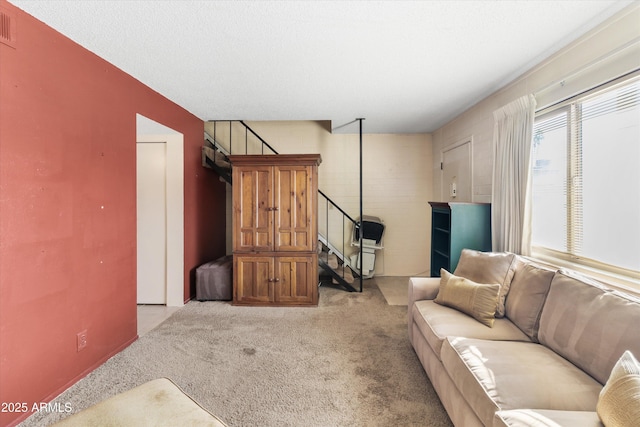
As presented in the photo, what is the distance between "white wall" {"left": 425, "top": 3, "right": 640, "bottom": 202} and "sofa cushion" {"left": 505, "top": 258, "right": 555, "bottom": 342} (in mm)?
1330

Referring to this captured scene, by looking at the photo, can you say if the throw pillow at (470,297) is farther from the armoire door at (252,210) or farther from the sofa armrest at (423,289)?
the armoire door at (252,210)

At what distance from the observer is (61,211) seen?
1923 millimetres

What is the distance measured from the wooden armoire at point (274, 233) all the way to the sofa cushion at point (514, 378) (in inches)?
87.0

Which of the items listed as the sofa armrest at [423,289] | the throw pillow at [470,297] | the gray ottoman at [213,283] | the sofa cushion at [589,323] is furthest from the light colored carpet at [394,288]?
the gray ottoman at [213,283]

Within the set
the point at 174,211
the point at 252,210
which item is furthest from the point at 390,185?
the point at 174,211

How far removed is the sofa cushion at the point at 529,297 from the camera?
1806mm

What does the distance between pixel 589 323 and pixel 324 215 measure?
150 inches

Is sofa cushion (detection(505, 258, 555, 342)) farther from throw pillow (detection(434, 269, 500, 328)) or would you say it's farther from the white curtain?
the white curtain

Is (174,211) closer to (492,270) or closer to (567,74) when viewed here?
(492,270)

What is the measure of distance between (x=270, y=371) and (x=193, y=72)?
8.86ft

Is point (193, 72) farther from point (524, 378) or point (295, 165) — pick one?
point (524, 378)

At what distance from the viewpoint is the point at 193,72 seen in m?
2.57

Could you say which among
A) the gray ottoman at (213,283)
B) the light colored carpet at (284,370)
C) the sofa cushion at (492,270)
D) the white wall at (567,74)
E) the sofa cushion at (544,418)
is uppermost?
the white wall at (567,74)

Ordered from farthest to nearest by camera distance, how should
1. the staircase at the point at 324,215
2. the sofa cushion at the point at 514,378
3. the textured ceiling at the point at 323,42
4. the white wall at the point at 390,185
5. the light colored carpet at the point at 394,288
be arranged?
the white wall at the point at 390,185 → the staircase at the point at 324,215 → the light colored carpet at the point at 394,288 → the textured ceiling at the point at 323,42 → the sofa cushion at the point at 514,378
